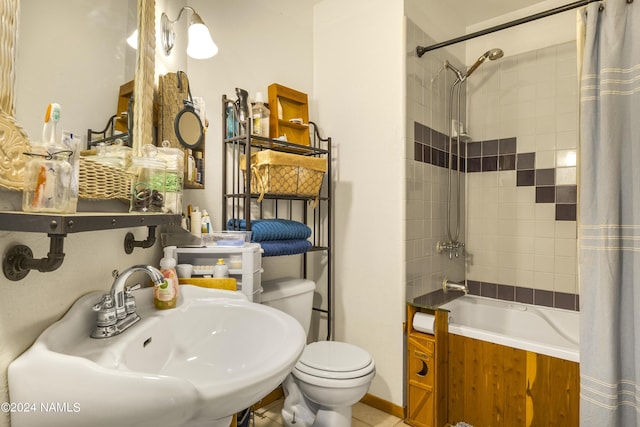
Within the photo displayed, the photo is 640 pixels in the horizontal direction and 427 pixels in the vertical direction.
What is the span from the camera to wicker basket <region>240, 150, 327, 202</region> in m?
1.72

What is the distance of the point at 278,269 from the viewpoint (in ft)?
7.05

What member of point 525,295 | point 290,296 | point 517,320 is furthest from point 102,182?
point 525,295

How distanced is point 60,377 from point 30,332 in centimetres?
19

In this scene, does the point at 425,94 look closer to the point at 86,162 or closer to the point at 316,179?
the point at 316,179

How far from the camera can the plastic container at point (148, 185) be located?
1054 millimetres

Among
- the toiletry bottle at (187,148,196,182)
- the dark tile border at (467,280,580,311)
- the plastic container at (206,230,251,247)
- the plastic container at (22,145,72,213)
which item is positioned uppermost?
the toiletry bottle at (187,148,196,182)

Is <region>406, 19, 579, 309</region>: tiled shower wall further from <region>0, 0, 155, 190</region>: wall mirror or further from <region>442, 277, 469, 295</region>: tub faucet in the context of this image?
<region>0, 0, 155, 190</region>: wall mirror

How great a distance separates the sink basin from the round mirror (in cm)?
62

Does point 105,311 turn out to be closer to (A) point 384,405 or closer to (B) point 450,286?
(A) point 384,405

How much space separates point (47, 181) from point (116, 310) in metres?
0.36

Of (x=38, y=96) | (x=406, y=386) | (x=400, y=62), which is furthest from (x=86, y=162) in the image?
(x=406, y=386)

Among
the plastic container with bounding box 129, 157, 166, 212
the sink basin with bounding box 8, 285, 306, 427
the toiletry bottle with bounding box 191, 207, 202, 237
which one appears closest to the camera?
the sink basin with bounding box 8, 285, 306, 427

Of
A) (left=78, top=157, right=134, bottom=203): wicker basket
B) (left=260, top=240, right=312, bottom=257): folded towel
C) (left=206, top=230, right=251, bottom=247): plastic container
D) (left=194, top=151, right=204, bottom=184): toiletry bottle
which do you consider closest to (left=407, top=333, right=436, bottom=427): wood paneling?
(left=260, top=240, right=312, bottom=257): folded towel

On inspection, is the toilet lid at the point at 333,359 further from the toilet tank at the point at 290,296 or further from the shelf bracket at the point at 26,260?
the shelf bracket at the point at 26,260
